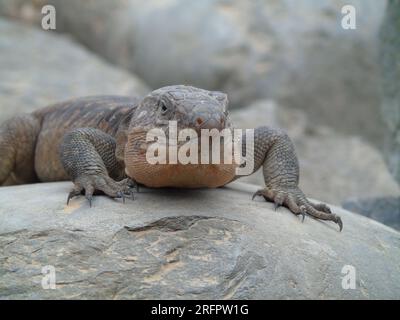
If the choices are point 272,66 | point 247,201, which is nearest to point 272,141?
point 247,201

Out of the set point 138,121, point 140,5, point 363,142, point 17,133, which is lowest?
point 363,142

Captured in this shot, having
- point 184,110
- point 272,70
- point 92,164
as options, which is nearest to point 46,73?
point 272,70

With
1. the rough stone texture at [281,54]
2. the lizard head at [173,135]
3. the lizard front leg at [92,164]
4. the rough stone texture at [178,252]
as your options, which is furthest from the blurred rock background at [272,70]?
the lizard head at [173,135]

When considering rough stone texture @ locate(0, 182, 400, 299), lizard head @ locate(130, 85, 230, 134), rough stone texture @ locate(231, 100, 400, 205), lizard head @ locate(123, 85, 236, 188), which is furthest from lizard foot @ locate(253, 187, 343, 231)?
rough stone texture @ locate(231, 100, 400, 205)

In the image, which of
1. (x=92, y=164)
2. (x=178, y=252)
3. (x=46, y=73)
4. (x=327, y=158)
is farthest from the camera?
(x=46, y=73)

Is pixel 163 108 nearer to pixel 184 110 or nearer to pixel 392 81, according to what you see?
pixel 184 110

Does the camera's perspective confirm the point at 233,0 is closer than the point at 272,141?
No

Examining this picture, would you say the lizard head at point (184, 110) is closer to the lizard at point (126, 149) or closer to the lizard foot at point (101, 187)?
the lizard at point (126, 149)
